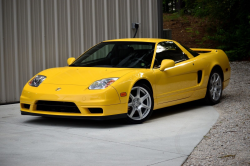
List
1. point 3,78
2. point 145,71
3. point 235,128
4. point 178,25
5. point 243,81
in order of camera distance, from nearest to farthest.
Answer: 1. point 235,128
2. point 145,71
3. point 3,78
4. point 243,81
5. point 178,25

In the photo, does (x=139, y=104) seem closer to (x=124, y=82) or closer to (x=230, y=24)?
(x=124, y=82)

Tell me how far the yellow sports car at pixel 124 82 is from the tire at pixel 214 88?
0.02 meters

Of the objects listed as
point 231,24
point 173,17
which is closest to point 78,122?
point 231,24

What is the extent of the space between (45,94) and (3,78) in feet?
9.14

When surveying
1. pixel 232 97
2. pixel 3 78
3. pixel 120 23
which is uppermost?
pixel 120 23

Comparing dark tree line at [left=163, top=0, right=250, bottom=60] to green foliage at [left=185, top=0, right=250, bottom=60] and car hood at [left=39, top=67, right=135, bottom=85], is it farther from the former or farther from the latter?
car hood at [left=39, top=67, right=135, bottom=85]

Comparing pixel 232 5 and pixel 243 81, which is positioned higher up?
pixel 232 5

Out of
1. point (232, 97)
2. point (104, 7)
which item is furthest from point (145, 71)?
point (104, 7)

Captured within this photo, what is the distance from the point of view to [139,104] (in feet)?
21.7

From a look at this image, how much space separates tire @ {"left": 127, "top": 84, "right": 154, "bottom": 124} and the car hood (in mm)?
347

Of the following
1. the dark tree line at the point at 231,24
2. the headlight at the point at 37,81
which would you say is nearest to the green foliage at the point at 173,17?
the dark tree line at the point at 231,24

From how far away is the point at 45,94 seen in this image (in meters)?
6.30

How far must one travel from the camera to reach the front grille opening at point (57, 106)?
6219mm

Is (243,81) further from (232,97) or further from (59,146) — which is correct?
(59,146)
